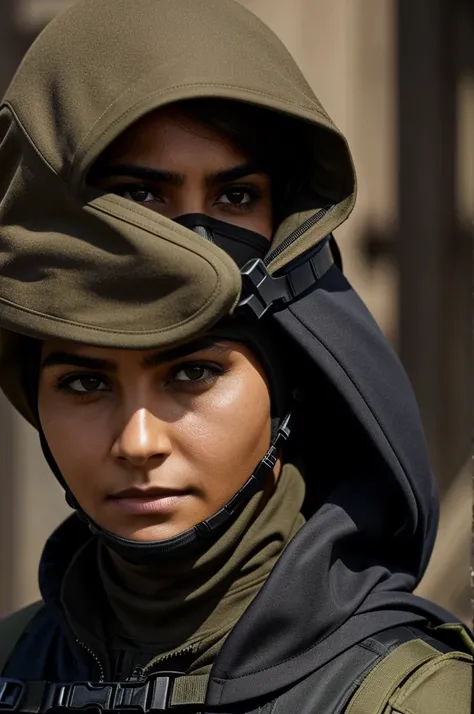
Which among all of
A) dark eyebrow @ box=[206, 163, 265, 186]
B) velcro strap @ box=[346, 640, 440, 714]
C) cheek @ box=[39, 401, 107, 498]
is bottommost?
velcro strap @ box=[346, 640, 440, 714]

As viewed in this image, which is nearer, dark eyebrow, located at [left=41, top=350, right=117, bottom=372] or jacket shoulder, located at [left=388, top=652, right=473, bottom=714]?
jacket shoulder, located at [left=388, top=652, right=473, bottom=714]

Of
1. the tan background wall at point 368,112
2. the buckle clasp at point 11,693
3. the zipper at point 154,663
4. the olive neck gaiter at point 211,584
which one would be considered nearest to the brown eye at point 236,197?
the olive neck gaiter at point 211,584

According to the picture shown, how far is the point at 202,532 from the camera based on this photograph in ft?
7.88

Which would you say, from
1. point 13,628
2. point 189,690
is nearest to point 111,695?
point 189,690

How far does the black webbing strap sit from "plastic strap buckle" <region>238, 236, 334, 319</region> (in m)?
0.57

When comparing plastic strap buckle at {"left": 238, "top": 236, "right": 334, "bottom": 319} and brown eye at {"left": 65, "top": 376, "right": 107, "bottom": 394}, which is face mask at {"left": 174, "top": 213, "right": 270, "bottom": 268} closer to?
plastic strap buckle at {"left": 238, "top": 236, "right": 334, "bottom": 319}

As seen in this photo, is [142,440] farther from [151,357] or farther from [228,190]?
[228,190]

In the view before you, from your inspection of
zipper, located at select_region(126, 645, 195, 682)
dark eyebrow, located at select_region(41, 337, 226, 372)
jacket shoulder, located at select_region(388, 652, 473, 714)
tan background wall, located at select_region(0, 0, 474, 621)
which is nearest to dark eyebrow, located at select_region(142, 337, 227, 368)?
dark eyebrow, located at select_region(41, 337, 226, 372)

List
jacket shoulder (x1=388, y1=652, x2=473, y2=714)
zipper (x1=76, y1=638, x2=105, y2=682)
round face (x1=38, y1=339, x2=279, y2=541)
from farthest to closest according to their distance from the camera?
zipper (x1=76, y1=638, x2=105, y2=682) → round face (x1=38, y1=339, x2=279, y2=541) → jacket shoulder (x1=388, y1=652, x2=473, y2=714)

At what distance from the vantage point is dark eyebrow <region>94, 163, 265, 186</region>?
2.38 meters

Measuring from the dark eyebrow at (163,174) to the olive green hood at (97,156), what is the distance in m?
0.06

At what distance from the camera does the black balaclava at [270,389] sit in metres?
2.39

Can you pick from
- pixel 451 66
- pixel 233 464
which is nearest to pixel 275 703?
pixel 233 464

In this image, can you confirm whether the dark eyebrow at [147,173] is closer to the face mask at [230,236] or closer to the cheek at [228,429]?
→ the face mask at [230,236]
